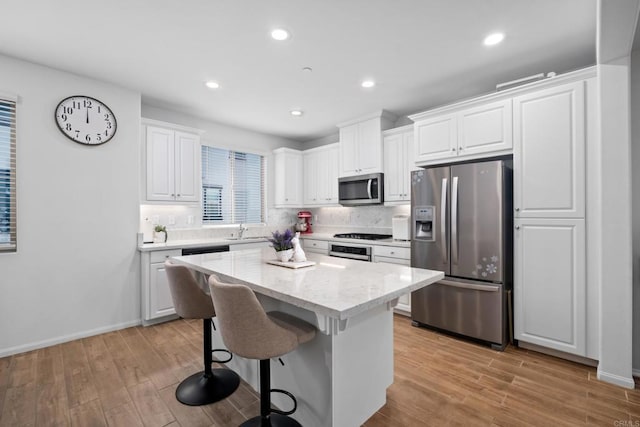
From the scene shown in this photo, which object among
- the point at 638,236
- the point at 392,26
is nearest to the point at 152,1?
the point at 392,26

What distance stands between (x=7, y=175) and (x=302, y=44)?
295cm

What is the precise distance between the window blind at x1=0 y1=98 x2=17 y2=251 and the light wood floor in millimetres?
1112

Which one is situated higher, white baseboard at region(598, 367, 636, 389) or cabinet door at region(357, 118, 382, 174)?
cabinet door at region(357, 118, 382, 174)

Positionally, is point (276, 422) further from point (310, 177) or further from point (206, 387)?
point (310, 177)

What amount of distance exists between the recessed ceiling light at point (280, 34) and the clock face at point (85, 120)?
217 centimetres

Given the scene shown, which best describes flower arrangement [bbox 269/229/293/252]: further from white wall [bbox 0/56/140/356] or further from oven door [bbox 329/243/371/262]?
white wall [bbox 0/56/140/356]

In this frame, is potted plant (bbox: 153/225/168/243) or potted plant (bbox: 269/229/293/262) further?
potted plant (bbox: 153/225/168/243)

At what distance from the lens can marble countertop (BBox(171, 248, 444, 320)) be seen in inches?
51.1

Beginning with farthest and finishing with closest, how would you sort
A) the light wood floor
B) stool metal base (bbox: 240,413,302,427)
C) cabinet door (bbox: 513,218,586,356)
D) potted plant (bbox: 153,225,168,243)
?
potted plant (bbox: 153,225,168,243) → cabinet door (bbox: 513,218,586,356) → the light wood floor → stool metal base (bbox: 240,413,302,427)

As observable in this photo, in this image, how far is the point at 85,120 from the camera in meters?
3.12

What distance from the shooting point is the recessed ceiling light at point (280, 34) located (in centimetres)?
230

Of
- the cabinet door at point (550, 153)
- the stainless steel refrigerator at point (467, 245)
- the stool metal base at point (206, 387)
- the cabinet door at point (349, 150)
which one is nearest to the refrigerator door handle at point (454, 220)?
the stainless steel refrigerator at point (467, 245)

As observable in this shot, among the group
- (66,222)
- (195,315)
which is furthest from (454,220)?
(66,222)

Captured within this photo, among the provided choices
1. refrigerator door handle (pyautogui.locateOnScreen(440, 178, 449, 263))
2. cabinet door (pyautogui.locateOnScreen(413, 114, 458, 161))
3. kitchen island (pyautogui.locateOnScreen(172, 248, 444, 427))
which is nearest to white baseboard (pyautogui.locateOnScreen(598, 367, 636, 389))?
refrigerator door handle (pyautogui.locateOnScreen(440, 178, 449, 263))
